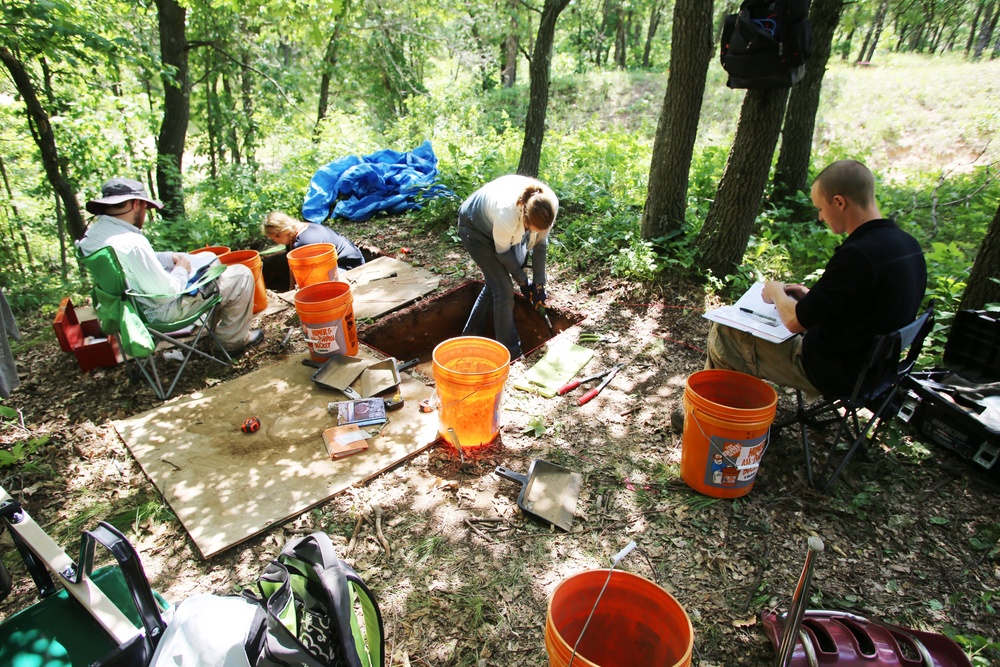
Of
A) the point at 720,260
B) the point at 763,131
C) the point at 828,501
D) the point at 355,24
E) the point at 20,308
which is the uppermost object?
the point at 355,24

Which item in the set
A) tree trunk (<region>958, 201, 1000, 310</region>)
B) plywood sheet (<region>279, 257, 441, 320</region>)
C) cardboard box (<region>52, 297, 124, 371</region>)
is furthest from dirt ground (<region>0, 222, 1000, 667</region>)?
plywood sheet (<region>279, 257, 441, 320</region>)

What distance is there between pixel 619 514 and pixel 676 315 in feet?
7.54

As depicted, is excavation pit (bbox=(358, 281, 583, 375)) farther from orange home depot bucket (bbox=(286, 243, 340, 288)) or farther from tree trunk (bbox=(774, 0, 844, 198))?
tree trunk (bbox=(774, 0, 844, 198))

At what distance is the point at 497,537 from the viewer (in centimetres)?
274

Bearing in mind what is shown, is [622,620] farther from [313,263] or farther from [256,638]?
[313,263]

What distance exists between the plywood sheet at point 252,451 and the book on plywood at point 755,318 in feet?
6.25

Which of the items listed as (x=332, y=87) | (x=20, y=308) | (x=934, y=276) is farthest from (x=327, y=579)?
(x=332, y=87)

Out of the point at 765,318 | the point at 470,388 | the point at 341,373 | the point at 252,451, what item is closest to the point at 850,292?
the point at 765,318

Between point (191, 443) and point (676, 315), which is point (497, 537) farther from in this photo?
point (676, 315)

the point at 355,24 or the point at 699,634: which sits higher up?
the point at 355,24

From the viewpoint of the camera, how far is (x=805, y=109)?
20.8 ft

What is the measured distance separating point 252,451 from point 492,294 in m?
2.16

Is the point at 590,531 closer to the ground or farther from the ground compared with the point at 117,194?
closer to the ground

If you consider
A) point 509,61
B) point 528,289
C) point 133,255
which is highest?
point 509,61
